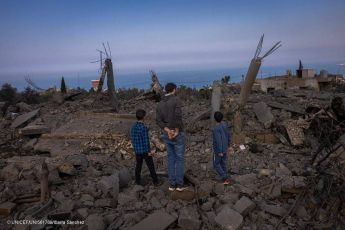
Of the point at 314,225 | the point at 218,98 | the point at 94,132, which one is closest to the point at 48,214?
the point at 314,225

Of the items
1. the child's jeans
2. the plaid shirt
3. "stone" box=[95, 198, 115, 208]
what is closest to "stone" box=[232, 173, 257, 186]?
the child's jeans

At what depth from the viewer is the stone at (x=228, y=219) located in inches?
191

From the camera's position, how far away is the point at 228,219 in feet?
16.2

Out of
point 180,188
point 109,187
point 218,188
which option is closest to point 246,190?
point 218,188

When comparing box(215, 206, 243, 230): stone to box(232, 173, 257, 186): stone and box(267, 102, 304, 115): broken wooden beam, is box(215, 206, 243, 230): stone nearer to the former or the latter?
box(232, 173, 257, 186): stone

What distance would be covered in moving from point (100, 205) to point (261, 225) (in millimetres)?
2305

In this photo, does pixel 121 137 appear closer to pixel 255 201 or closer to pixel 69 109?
pixel 69 109

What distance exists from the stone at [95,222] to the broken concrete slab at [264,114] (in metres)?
6.02

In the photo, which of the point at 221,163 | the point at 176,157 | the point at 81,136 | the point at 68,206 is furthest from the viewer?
the point at 81,136

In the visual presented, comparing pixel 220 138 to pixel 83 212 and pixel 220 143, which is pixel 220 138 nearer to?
pixel 220 143

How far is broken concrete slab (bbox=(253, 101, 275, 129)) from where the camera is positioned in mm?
9733

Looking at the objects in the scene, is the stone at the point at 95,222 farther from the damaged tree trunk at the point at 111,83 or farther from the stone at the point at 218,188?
the damaged tree trunk at the point at 111,83

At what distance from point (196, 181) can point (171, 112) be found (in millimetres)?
1287

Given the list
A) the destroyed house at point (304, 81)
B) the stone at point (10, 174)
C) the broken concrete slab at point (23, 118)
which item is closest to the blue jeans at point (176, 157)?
the stone at point (10, 174)
